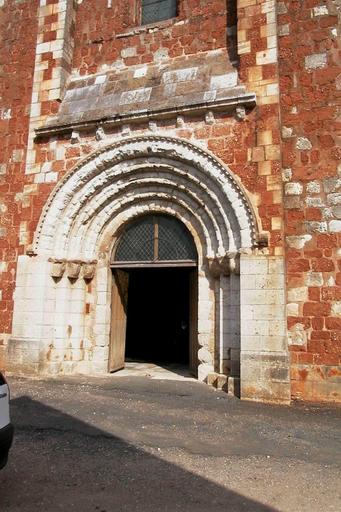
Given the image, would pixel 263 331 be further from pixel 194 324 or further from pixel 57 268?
pixel 57 268

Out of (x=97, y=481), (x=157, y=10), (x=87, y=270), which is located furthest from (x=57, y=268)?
(x=157, y=10)

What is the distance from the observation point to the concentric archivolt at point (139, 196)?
6.36m

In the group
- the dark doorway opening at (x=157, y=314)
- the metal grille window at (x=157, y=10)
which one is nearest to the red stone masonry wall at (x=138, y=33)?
the metal grille window at (x=157, y=10)

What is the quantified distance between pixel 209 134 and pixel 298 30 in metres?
2.12

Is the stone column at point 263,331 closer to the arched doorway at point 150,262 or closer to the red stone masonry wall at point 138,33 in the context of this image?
the arched doorway at point 150,262

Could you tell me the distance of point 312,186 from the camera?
6004mm

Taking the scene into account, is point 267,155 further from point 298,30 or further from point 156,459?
point 156,459

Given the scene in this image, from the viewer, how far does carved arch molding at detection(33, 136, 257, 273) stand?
630 cm

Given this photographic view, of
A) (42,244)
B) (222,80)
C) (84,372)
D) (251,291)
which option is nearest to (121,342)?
(84,372)

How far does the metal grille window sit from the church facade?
0.03 meters

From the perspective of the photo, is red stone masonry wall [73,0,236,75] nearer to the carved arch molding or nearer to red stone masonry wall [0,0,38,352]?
red stone masonry wall [0,0,38,352]

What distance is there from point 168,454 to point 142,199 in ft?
15.4

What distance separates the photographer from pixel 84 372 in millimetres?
7152

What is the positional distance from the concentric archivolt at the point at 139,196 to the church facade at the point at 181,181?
0.08 feet
